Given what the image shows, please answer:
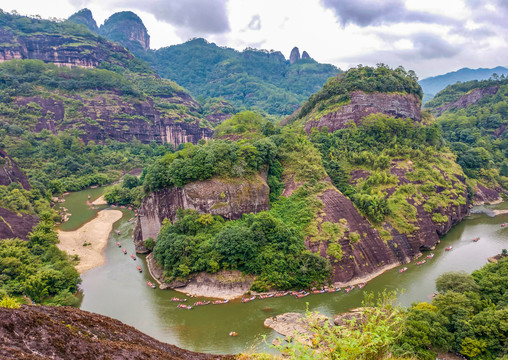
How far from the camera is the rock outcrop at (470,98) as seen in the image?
93.6m

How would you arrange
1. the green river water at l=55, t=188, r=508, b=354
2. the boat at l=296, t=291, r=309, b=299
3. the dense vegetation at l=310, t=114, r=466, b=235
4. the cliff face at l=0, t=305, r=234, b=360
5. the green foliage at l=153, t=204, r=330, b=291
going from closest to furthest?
the cliff face at l=0, t=305, r=234, b=360, the green river water at l=55, t=188, r=508, b=354, the boat at l=296, t=291, r=309, b=299, the green foliage at l=153, t=204, r=330, b=291, the dense vegetation at l=310, t=114, r=466, b=235

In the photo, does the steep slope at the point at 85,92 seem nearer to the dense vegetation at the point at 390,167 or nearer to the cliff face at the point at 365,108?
the cliff face at the point at 365,108

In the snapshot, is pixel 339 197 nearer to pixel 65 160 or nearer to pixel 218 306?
pixel 218 306

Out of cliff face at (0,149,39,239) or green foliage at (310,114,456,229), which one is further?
green foliage at (310,114,456,229)

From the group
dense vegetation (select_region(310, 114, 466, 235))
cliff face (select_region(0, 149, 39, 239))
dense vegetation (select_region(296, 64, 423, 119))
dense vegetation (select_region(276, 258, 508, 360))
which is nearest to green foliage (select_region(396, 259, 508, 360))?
dense vegetation (select_region(276, 258, 508, 360))

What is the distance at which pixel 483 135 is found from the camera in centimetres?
7888

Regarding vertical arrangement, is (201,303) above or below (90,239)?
below

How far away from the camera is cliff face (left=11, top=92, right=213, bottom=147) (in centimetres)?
8681

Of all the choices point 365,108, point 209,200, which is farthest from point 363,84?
point 209,200

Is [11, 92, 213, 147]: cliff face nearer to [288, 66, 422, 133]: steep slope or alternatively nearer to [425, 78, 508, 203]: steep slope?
[288, 66, 422, 133]: steep slope

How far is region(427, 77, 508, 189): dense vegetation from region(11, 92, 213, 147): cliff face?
77377mm

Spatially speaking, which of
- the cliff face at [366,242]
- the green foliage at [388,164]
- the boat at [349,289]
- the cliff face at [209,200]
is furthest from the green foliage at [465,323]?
the cliff face at [209,200]

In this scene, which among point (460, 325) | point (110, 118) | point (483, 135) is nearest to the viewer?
point (460, 325)

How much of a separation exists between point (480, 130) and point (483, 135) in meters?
1.78
